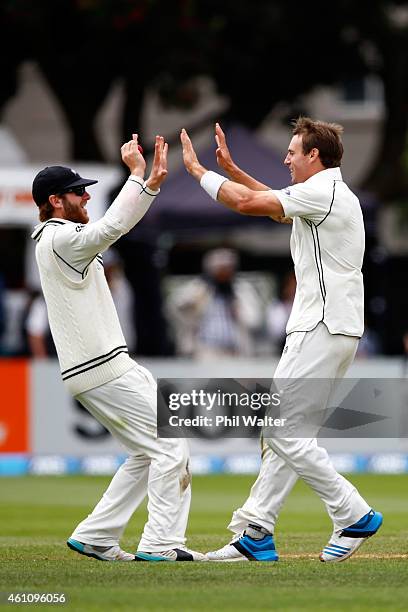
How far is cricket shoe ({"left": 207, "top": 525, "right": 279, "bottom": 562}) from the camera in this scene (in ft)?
27.8

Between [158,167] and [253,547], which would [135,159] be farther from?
[253,547]

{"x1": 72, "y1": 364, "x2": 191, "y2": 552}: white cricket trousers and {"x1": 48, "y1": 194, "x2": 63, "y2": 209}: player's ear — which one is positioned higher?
{"x1": 48, "y1": 194, "x2": 63, "y2": 209}: player's ear

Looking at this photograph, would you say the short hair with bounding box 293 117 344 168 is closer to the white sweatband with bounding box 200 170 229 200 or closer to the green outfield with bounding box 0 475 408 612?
the white sweatband with bounding box 200 170 229 200

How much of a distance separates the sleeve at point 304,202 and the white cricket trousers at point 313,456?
0.62m

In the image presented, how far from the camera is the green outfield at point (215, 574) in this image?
6.78 m

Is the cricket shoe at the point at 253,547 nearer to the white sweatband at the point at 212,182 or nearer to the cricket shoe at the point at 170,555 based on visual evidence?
the cricket shoe at the point at 170,555

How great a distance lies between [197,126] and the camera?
83.7ft

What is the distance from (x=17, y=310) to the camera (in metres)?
20.2

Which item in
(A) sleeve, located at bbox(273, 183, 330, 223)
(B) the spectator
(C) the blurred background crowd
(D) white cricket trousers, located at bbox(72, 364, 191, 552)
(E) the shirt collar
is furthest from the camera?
(C) the blurred background crowd

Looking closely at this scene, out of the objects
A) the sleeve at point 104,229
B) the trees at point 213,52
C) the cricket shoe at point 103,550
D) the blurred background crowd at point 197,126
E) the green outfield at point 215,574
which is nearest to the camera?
the green outfield at point 215,574

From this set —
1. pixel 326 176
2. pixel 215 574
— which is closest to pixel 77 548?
pixel 215 574

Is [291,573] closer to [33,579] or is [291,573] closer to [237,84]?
[33,579]

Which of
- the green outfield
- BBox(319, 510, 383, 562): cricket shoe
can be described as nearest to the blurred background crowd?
the green outfield

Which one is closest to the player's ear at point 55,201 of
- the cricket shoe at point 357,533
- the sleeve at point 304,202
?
the sleeve at point 304,202
